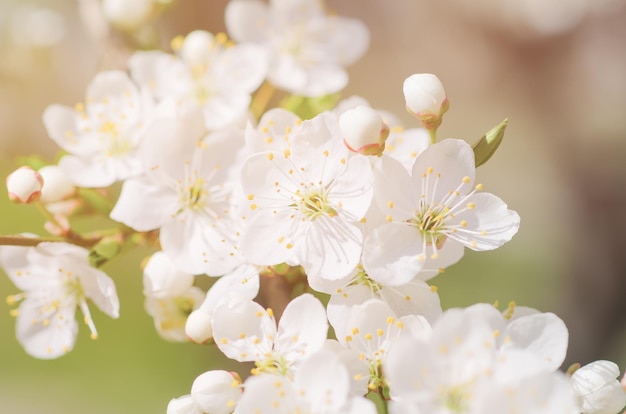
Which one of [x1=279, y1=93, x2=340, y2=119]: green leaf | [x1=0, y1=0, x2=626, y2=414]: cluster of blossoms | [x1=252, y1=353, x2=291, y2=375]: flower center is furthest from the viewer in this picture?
[x1=279, y1=93, x2=340, y2=119]: green leaf

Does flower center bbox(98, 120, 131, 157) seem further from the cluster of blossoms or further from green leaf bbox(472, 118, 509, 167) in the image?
green leaf bbox(472, 118, 509, 167)

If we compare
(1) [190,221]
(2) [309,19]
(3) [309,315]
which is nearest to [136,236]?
(1) [190,221]

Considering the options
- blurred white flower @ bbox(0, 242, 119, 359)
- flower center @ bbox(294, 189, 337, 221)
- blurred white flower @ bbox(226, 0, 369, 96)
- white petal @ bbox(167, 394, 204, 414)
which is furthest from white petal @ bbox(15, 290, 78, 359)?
blurred white flower @ bbox(226, 0, 369, 96)

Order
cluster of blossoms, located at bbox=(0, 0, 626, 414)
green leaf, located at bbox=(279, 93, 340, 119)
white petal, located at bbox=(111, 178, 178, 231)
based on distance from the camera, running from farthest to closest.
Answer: green leaf, located at bbox=(279, 93, 340, 119) → white petal, located at bbox=(111, 178, 178, 231) → cluster of blossoms, located at bbox=(0, 0, 626, 414)

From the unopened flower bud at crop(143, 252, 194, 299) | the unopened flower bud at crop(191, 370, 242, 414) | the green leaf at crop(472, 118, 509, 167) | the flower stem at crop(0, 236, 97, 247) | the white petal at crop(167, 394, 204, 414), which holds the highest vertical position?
the green leaf at crop(472, 118, 509, 167)

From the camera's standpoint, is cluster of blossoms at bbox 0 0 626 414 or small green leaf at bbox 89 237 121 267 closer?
cluster of blossoms at bbox 0 0 626 414

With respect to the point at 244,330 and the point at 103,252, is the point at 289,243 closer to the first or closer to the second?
the point at 244,330

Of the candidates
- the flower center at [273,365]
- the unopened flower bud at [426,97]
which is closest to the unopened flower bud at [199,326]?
the flower center at [273,365]
